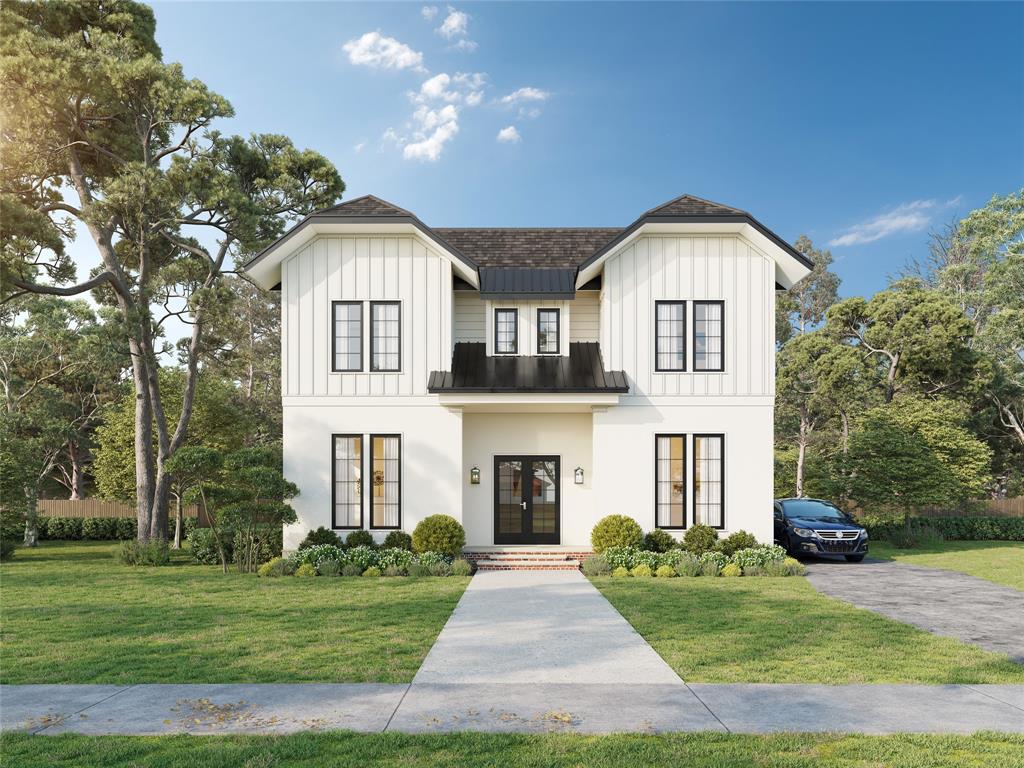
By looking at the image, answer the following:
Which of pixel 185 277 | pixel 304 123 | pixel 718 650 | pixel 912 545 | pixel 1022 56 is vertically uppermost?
pixel 1022 56

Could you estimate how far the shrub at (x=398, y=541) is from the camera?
45.3 feet

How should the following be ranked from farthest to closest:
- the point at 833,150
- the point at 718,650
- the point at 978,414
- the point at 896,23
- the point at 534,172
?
the point at 833,150
the point at 978,414
the point at 534,172
the point at 896,23
the point at 718,650

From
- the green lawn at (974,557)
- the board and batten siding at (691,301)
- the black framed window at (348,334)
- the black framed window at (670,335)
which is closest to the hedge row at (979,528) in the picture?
the green lawn at (974,557)

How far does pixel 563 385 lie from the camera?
1432 cm

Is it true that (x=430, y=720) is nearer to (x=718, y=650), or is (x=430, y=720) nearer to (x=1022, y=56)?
(x=718, y=650)

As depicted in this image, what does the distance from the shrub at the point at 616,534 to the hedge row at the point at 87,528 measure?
18.1 m

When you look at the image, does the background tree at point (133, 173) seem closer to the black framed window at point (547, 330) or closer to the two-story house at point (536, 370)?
the two-story house at point (536, 370)

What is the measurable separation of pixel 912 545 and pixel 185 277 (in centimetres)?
2352

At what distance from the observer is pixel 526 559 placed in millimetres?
14094

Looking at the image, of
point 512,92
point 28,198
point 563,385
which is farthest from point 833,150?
point 28,198

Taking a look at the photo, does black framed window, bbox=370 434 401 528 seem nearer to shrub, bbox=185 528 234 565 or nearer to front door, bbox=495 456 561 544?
front door, bbox=495 456 561 544

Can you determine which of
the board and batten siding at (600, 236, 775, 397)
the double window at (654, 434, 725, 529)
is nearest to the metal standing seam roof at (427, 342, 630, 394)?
the board and batten siding at (600, 236, 775, 397)

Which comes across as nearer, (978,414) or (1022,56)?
(1022,56)

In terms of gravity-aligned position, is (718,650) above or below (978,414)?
below
